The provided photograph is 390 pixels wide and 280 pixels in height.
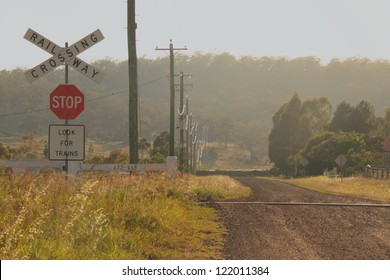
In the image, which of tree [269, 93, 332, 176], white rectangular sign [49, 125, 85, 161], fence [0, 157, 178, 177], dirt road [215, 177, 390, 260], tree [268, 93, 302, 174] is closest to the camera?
dirt road [215, 177, 390, 260]

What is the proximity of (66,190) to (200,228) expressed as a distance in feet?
12.0

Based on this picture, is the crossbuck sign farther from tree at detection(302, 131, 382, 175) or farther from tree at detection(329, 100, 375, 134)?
tree at detection(329, 100, 375, 134)

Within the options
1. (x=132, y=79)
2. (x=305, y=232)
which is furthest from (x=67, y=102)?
(x=132, y=79)

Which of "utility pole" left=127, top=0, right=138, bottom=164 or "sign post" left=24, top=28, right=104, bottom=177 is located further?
"utility pole" left=127, top=0, right=138, bottom=164

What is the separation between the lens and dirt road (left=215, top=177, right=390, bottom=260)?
11141 mm

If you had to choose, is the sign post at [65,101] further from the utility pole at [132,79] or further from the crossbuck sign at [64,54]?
the utility pole at [132,79]

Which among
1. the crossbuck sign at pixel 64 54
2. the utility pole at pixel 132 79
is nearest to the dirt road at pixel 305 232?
the utility pole at pixel 132 79

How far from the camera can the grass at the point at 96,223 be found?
30.2 feet

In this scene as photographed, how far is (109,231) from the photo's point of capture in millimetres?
10773

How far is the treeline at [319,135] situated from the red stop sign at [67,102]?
71303 millimetres

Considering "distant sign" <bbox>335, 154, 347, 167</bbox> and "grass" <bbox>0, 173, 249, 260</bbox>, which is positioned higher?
"grass" <bbox>0, 173, 249, 260</bbox>

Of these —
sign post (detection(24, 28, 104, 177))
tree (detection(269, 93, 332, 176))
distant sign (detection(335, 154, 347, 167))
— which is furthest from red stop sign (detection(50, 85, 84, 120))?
tree (detection(269, 93, 332, 176))

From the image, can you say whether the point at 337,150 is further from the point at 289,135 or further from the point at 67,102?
the point at 67,102

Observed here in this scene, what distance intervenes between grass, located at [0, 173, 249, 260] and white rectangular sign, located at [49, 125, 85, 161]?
739 millimetres
